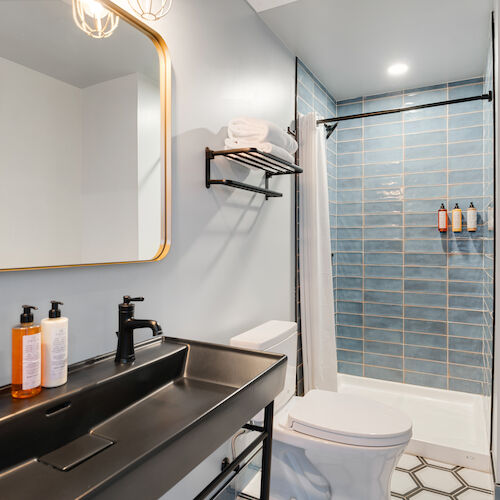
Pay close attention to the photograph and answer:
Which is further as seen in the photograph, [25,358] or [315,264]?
[315,264]

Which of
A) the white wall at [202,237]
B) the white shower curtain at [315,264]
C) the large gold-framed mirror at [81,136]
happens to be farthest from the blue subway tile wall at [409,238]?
the large gold-framed mirror at [81,136]

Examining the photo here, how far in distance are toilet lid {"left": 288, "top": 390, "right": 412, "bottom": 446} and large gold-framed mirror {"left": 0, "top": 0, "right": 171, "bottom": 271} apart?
0.94 meters

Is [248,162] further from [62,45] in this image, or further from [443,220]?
[443,220]

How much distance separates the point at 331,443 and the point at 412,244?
2067mm

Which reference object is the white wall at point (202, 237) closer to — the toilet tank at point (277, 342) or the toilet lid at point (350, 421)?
the toilet tank at point (277, 342)

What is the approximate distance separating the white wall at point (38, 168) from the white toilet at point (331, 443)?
0.92 metres

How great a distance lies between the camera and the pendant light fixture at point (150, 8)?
50.5 inches

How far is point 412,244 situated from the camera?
10.6 feet

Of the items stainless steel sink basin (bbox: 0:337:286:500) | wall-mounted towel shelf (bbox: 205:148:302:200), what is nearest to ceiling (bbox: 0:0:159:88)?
wall-mounted towel shelf (bbox: 205:148:302:200)

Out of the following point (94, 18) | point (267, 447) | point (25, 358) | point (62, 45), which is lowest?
point (267, 447)

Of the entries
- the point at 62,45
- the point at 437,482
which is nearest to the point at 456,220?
the point at 437,482

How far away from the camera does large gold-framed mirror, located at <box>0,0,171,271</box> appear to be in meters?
0.98

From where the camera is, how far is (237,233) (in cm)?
197

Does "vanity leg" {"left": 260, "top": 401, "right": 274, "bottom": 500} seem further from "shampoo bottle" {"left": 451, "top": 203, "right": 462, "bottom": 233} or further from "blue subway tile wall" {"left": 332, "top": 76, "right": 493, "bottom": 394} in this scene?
"shampoo bottle" {"left": 451, "top": 203, "right": 462, "bottom": 233}
